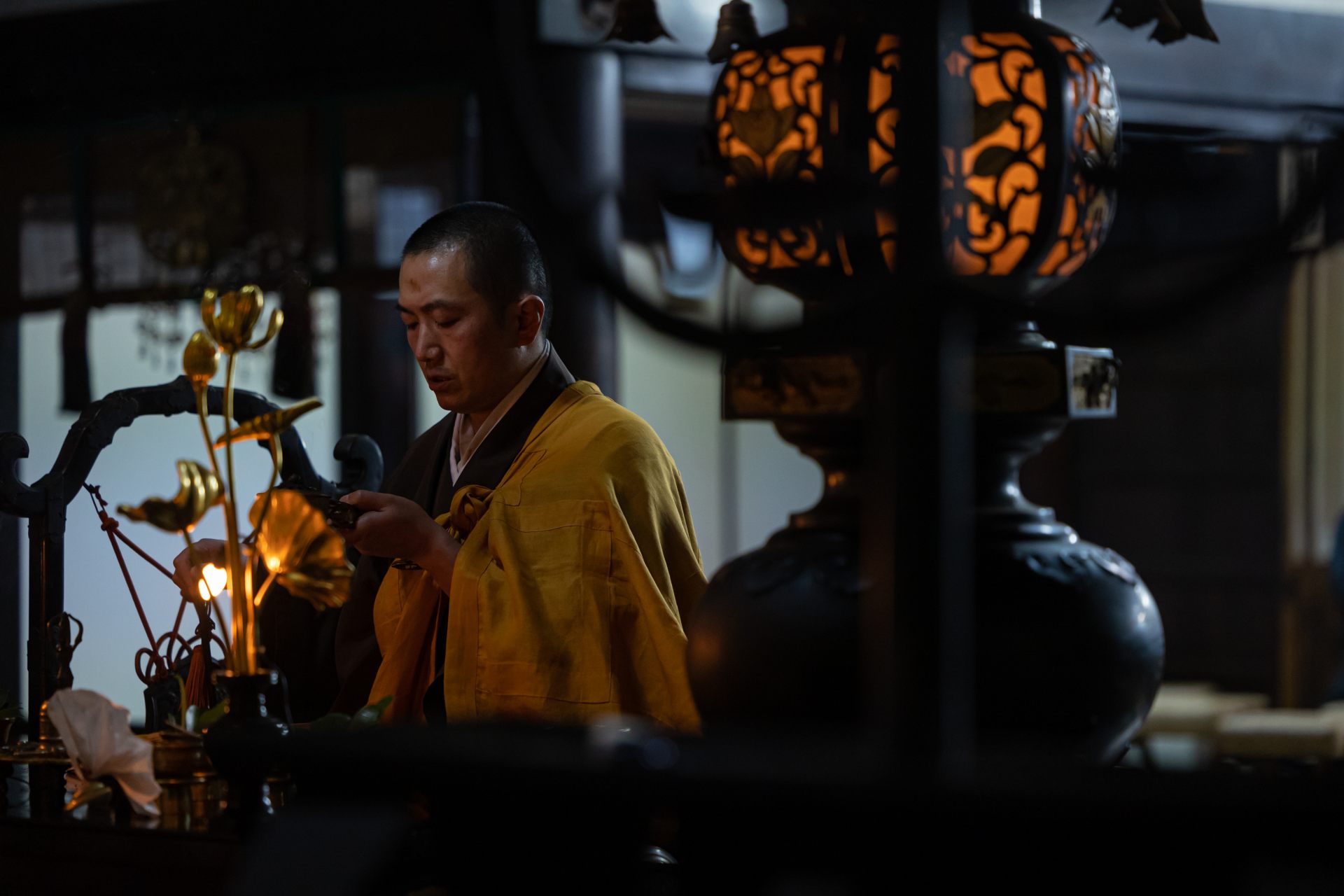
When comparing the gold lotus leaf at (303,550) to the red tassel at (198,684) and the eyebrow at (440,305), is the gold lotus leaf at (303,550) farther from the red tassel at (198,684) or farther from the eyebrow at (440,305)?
the eyebrow at (440,305)

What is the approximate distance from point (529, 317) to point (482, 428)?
0.60 ft


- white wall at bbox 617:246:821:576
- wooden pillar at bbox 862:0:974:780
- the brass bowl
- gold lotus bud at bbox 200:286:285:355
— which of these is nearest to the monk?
the brass bowl

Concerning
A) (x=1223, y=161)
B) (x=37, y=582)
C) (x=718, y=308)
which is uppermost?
(x=1223, y=161)

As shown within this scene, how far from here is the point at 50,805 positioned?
1640 millimetres

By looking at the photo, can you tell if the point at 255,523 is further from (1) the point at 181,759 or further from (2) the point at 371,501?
(2) the point at 371,501

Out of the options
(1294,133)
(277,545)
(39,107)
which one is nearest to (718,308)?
(1294,133)

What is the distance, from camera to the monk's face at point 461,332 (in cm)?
208

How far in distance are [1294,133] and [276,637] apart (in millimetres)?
1738

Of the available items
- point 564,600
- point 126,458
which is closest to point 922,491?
point 564,600

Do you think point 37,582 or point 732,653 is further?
point 37,582

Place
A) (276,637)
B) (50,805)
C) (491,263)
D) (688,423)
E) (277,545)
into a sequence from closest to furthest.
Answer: (277,545)
(50,805)
(491,263)
(276,637)
(688,423)

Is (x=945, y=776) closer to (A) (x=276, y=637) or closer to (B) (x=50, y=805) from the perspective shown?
(B) (x=50, y=805)

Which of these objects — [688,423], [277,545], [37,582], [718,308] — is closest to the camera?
[718,308]

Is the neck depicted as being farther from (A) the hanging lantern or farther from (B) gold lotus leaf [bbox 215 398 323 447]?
(A) the hanging lantern
